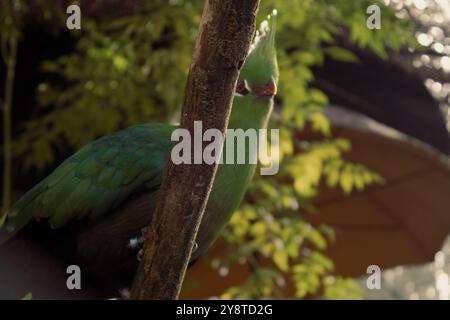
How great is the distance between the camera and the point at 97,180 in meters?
2.07

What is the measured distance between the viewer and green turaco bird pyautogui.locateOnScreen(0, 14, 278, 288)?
6.53ft

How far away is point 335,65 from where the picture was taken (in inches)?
177

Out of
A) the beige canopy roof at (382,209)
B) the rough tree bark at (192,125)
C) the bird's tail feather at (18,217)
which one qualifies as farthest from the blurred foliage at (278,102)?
the rough tree bark at (192,125)

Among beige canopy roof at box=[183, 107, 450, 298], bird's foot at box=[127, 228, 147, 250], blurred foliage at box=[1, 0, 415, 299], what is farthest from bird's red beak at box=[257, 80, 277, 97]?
beige canopy roof at box=[183, 107, 450, 298]

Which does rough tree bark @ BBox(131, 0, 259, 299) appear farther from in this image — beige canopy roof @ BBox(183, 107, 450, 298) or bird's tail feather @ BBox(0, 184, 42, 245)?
beige canopy roof @ BBox(183, 107, 450, 298)

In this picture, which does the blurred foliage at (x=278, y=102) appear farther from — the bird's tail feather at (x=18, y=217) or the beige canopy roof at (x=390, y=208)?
the bird's tail feather at (x=18, y=217)

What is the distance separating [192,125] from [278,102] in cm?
232

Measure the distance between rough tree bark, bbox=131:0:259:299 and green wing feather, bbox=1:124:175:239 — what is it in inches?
16.0

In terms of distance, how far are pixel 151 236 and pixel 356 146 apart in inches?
104

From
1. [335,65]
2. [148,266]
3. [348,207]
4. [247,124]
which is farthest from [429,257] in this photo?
[148,266]

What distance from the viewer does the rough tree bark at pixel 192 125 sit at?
1.42 meters

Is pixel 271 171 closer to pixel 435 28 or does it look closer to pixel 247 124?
pixel 435 28

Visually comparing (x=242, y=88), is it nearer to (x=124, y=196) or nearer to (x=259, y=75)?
(x=259, y=75)

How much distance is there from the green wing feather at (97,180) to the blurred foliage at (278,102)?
119cm
